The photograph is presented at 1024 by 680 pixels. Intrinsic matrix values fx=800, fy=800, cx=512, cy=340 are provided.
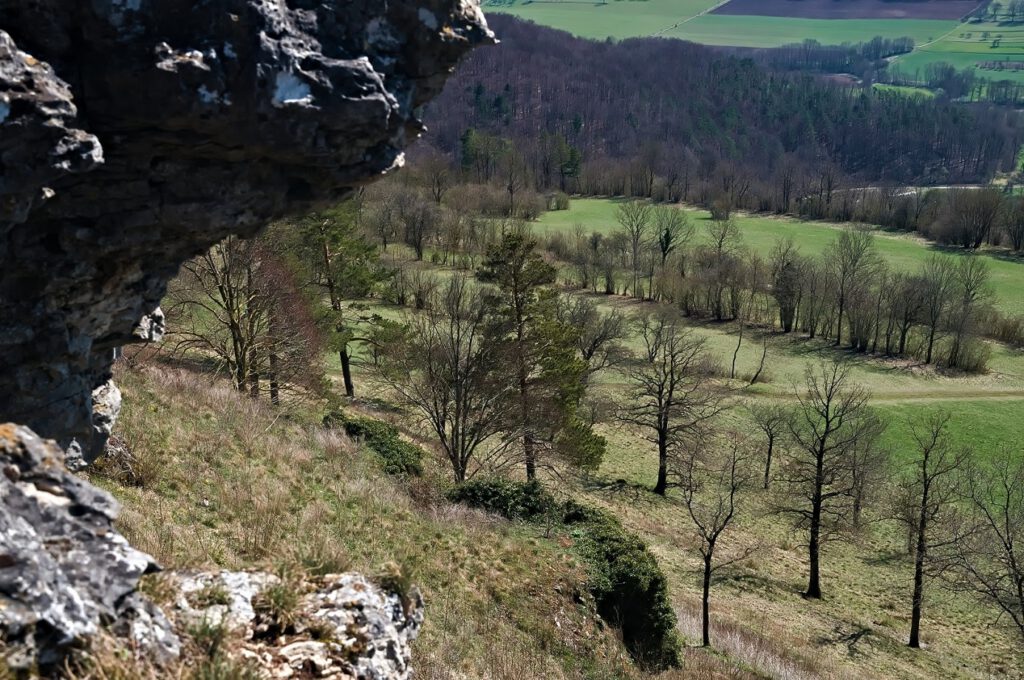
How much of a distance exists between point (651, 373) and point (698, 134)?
134206 millimetres

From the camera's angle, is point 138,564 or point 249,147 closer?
point 138,564

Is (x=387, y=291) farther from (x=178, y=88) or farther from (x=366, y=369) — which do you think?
(x=178, y=88)

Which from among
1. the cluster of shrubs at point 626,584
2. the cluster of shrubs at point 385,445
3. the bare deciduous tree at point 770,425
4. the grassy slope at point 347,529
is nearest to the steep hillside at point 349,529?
the grassy slope at point 347,529

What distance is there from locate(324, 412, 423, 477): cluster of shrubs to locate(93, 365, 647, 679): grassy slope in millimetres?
1219

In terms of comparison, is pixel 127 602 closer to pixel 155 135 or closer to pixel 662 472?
pixel 155 135

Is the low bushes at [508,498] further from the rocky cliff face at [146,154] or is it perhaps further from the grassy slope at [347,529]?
Result: the rocky cliff face at [146,154]

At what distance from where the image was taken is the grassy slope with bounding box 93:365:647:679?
36.0 feet

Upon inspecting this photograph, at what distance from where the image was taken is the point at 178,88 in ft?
25.8

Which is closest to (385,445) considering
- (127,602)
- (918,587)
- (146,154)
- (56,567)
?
(146,154)

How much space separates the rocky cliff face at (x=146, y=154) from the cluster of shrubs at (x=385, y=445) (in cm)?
943

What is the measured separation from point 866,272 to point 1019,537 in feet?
144

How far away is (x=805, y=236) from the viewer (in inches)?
4043

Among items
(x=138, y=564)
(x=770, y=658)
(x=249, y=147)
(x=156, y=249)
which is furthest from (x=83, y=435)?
(x=770, y=658)

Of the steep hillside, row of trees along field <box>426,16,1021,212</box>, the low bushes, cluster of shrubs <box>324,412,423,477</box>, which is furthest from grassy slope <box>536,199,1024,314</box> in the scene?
the steep hillside
